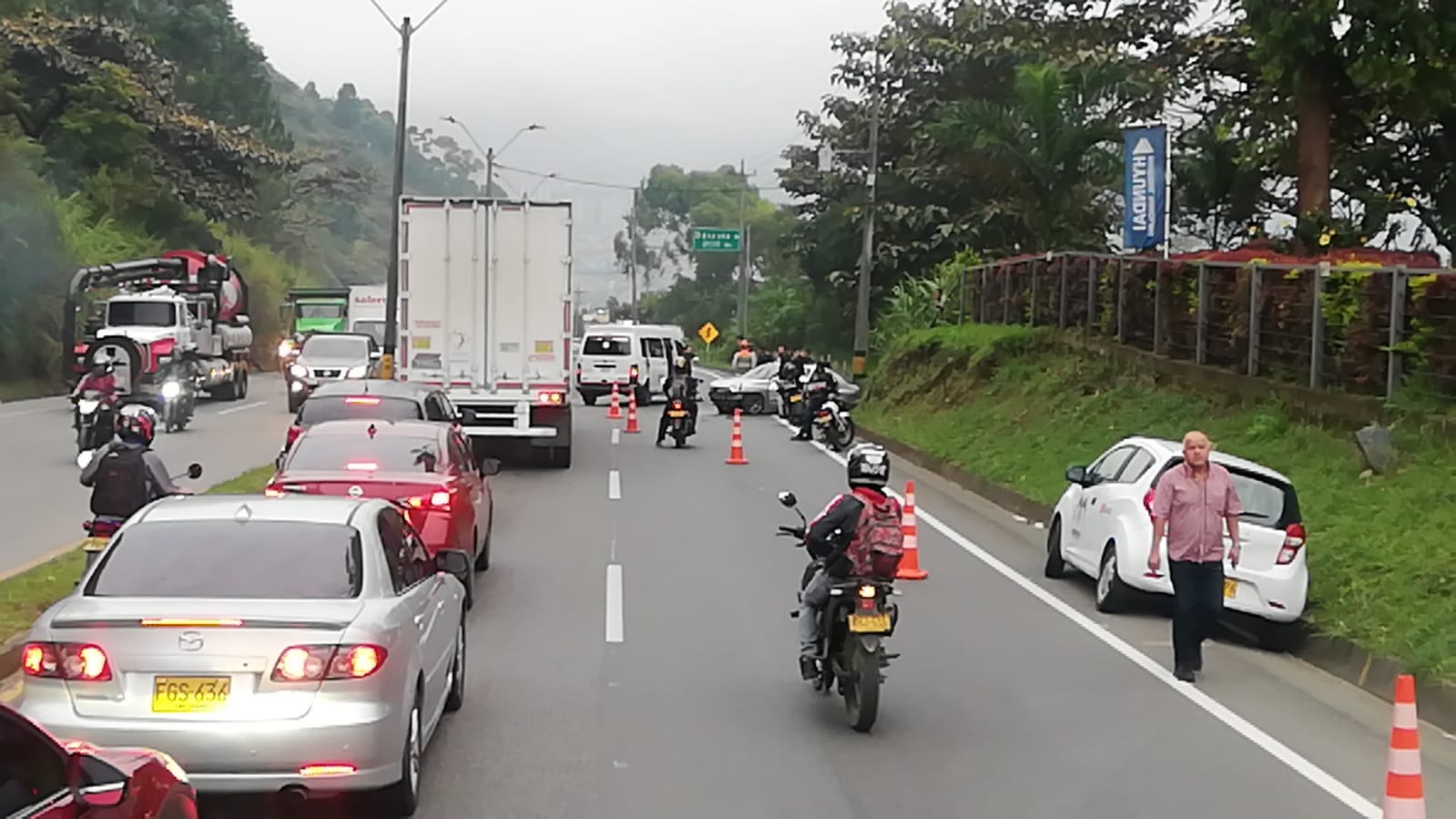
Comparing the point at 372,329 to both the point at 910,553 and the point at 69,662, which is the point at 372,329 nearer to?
the point at 910,553

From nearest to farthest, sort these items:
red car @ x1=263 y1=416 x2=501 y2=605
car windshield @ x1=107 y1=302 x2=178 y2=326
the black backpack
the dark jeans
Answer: the black backpack < the dark jeans < red car @ x1=263 y1=416 x2=501 y2=605 < car windshield @ x1=107 y1=302 x2=178 y2=326

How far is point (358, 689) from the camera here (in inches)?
283

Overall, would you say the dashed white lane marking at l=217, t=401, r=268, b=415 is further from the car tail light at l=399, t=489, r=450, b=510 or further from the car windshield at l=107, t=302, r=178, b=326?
the car tail light at l=399, t=489, r=450, b=510

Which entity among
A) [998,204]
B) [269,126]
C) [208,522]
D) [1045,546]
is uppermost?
[269,126]

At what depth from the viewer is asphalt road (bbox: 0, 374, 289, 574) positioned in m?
17.4

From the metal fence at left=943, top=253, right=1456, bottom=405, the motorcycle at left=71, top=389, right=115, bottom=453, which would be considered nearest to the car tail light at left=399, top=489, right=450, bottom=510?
the motorcycle at left=71, top=389, right=115, bottom=453

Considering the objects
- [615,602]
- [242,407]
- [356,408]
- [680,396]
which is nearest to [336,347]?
[242,407]

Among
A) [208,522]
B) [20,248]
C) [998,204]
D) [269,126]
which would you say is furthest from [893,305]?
[269,126]

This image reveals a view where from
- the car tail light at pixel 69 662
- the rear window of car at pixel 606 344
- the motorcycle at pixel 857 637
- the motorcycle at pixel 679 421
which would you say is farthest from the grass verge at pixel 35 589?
the rear window of car at pixel 606 344

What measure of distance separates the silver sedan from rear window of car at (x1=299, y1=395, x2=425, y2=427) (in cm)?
943

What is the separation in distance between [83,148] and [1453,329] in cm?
5006

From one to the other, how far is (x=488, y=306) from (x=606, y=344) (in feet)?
68.7

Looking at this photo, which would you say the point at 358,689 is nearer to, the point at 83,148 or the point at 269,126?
the point at 83,148

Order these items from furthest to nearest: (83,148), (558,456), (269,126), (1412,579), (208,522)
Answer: (269,126) → (83,148) → (558,456) → (1412,579) → (208,522)
